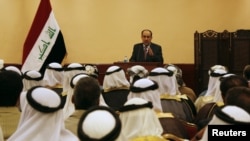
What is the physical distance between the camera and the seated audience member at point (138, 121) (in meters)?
2.37

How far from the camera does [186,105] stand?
4418mm

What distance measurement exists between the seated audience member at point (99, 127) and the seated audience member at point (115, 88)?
337cm

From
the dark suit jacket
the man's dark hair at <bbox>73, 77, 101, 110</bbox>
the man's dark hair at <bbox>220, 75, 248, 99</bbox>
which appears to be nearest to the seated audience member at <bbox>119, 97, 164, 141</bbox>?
the man's dark hair at <bbox>73, 77, 101, 110</bbox>

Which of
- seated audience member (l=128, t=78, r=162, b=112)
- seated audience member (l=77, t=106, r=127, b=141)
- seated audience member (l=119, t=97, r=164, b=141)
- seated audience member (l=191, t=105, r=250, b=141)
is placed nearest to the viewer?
seated audience member (l=77, t=106, r=127, b=141)

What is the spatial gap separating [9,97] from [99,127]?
1676mm

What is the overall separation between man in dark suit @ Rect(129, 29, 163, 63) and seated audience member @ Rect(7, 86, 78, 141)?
578 centimetres

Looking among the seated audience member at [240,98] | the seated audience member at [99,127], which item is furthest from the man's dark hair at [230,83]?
the seated audience member at [99,127]

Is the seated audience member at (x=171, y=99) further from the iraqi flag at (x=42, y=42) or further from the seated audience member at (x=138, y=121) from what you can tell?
the iraqi flag at (x=42, y=42)

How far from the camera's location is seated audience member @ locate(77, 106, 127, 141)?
1406 mm

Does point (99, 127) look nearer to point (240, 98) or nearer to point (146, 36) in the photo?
point (240, 98)

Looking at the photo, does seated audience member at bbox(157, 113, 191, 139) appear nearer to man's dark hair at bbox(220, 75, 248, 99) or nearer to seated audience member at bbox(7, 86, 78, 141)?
man's dark hair at bbox(220, 75, 248, 99)

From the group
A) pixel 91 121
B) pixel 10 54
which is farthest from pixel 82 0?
pixel 91 121

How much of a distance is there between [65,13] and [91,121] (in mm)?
9501

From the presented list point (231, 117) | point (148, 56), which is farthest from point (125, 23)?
point (231, 117)
